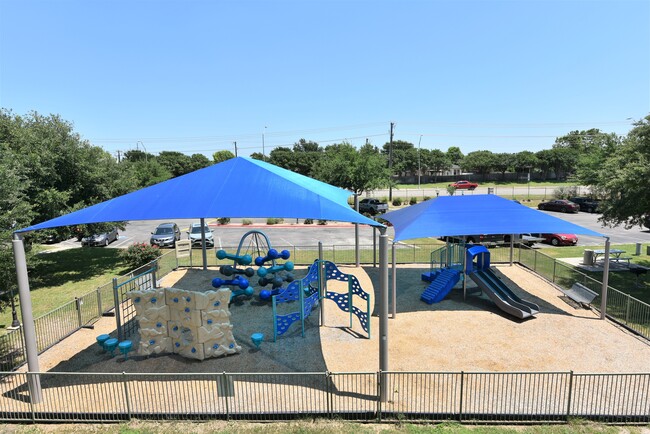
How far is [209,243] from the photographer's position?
25781 mm

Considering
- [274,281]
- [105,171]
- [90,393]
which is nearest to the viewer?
[90,393]

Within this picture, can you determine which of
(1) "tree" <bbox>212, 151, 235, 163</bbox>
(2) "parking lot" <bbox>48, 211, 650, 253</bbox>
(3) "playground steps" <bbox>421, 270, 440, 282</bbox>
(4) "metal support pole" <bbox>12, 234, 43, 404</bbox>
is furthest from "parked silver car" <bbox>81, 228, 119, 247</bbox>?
(1) "tree" <bbox>212, 151, 235, 163</bbox>

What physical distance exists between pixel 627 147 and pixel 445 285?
1015 cm

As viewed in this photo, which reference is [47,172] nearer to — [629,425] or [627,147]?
[629,425]

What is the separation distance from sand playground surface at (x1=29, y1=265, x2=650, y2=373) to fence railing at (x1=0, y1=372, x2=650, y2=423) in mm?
955

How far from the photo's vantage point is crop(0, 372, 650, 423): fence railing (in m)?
7.10

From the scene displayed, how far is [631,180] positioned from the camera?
1345 cm

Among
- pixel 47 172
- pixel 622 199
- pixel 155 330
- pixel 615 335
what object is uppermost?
pixel 47 172

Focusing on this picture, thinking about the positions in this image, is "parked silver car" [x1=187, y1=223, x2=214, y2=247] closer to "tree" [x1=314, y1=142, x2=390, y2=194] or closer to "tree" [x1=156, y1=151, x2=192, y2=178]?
"tree" [x1=314, y1=142, x2=390, y2=194]

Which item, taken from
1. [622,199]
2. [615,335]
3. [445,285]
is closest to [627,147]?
[622,199]

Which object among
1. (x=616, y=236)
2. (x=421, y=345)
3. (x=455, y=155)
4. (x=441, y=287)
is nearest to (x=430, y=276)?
(x=441, y=287)

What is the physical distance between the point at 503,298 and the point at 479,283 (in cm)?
97

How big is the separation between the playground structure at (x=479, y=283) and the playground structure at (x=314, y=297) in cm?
358

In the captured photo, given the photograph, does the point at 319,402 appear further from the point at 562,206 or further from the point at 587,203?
the point at 587,203
